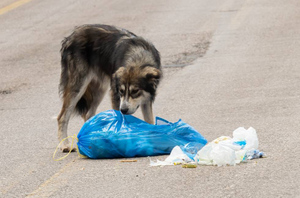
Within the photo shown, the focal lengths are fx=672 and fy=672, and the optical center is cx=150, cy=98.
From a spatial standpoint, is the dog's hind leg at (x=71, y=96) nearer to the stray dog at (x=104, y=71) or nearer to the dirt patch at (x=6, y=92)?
the stray dog at (x=104, y=71)

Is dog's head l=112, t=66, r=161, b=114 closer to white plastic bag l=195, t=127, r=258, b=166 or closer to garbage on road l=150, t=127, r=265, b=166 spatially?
garbage on road l=150, t=127, r=265, b=166

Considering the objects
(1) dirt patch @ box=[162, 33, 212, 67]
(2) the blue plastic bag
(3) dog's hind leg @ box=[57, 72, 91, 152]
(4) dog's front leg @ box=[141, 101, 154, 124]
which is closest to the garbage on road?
(2) the blue plastic bag

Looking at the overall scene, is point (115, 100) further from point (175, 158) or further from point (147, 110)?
point (175, 158)

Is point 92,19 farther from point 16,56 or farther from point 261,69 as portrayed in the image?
point 261,69

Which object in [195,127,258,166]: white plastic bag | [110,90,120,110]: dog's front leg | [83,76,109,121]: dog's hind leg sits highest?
[195,127,258,166]: white plastic bag

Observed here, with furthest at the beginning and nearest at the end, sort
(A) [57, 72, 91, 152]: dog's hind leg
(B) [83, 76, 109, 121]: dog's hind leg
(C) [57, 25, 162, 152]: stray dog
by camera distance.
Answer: (B) [83, 76, 109, 121]: dog's hind leg
(A) [57, 72, 91, 152]: dog's hind leg
(C) [57, 25, 162, 152]: stray dog

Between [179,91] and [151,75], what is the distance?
3.41 metres

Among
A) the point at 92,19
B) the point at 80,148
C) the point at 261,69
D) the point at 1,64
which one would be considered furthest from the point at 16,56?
the point at 80,148

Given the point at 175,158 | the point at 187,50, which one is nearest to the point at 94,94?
the point at 175,158

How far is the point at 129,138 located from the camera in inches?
280

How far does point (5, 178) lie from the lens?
21.9 feet

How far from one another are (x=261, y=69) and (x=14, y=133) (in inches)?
205

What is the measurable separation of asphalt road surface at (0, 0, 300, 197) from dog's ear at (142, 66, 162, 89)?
916 millimetres

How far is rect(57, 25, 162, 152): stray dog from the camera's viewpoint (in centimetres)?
774
